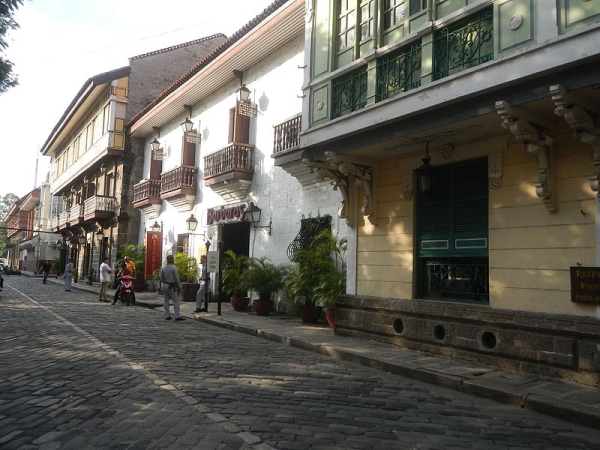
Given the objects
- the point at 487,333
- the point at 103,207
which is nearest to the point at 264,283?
the point at 487,333

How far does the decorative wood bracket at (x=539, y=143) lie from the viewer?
6422 mm

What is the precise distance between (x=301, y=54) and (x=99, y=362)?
9.80 meters

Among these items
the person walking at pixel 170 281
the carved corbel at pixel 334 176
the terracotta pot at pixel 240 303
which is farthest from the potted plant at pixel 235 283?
the carved corbel at pixel 334 176

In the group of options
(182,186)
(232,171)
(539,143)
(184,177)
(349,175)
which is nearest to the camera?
(539,143)

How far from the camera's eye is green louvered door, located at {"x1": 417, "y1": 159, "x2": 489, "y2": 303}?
26.0 feet

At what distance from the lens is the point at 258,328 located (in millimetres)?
10742

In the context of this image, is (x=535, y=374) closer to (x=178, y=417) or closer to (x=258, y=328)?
(x=178, y=417)

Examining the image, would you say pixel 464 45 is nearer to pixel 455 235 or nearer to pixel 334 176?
pixel 455 235

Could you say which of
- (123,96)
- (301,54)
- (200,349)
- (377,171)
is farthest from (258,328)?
(123,96)

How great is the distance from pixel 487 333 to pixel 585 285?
5.10 ft

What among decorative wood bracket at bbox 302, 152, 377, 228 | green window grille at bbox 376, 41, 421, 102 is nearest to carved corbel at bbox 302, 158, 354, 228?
decorative wood bracket at bbox 302, 152, 377, 228

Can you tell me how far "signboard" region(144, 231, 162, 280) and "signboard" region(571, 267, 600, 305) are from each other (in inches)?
692

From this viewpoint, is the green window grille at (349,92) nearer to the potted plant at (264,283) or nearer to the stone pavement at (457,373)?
the stone pavement at (457,373)

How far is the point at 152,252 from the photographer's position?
21.3 meters
